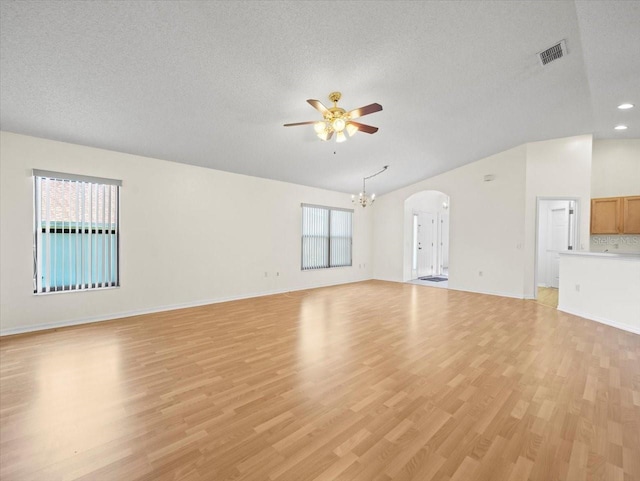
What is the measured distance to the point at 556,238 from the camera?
7.60 metres

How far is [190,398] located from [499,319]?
4.60 metres

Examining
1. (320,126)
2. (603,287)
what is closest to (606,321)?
(603,287)

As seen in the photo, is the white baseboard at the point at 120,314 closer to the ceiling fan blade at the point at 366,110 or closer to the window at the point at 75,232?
the window at the point at 75,232

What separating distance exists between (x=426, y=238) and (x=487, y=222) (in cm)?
301

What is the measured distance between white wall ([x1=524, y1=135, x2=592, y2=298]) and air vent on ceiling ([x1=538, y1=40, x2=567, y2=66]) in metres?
3.36

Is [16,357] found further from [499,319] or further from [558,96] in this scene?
[558,96]

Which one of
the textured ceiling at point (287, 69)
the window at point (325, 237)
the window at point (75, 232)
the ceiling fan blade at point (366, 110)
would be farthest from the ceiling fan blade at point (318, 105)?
the window at point (325, 237)

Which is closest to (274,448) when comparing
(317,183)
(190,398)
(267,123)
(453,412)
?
(190,398)

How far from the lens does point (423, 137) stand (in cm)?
541

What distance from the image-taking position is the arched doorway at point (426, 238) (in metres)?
8.88

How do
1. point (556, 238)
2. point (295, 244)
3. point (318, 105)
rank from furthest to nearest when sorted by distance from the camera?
point (556, 238)
point (295, 244)
point (318, 105)

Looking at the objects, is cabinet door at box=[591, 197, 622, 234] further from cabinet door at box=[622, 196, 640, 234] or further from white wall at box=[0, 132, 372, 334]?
white wall at box=[0, 132, 372, 334]

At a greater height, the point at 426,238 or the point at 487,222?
the point at 487,222

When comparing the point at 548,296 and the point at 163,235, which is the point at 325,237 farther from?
the point at 548,296
